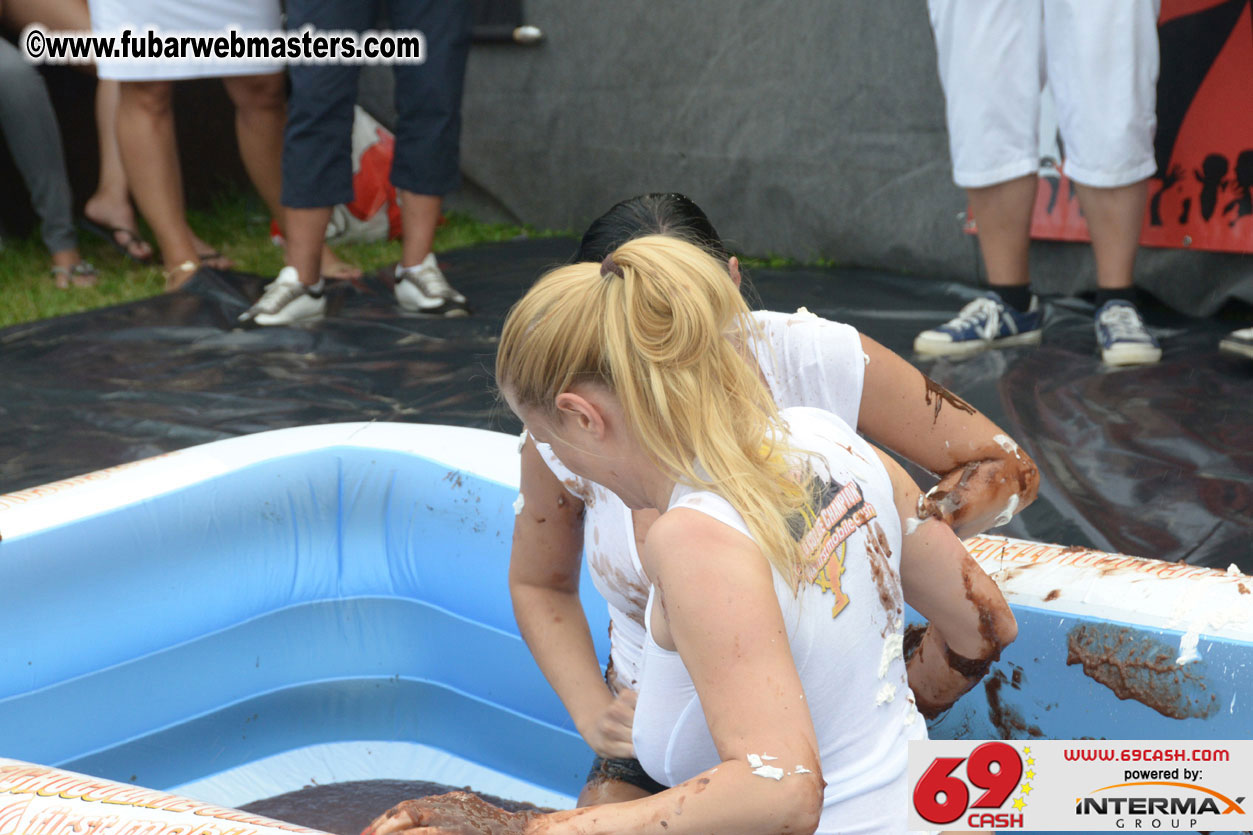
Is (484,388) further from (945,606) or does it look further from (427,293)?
(945,606)

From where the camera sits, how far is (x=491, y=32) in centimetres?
437

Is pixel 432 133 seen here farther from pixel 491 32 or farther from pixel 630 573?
pixel 630 573

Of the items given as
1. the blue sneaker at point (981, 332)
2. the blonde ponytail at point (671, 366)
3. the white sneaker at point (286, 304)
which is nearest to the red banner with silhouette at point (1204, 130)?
the blue sneaker at point (981, 332)

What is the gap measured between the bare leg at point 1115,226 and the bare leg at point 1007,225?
4.8 inches

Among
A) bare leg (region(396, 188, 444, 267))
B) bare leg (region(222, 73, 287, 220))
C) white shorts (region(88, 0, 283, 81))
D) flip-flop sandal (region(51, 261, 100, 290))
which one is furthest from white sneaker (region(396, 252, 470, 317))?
flip-flop sandal (region(51, 261, 100, 290))

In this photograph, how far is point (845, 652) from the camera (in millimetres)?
878

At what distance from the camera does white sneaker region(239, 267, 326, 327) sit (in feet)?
10.2

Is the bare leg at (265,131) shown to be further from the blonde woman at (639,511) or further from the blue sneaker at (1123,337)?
the blonde woman at (639,511)

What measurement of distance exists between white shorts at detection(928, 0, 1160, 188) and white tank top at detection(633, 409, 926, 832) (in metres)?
1.88

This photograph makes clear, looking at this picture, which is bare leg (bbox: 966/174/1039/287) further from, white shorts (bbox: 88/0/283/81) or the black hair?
white shorts (bbox: 88/0/283/81)

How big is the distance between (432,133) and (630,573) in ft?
7.53

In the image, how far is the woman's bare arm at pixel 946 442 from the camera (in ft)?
4.05

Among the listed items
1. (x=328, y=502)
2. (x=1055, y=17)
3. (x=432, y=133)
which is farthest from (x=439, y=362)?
(x=1055, y=17)

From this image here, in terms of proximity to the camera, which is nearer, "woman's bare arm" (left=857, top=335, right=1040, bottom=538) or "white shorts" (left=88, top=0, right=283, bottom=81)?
"woman's bare arm" (left=857, top=335, right=1040, bottom=538)
